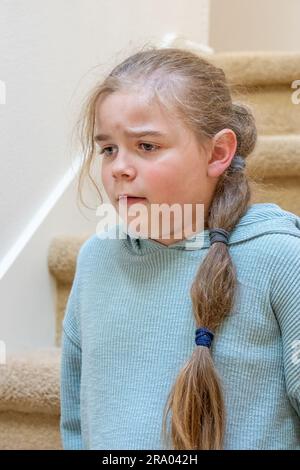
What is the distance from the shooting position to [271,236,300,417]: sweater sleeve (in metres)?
0.74

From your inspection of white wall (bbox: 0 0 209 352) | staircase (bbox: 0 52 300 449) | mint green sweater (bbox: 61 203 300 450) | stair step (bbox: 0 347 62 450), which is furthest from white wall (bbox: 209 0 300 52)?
mint green sweater (bbox: 61 203 300 450)

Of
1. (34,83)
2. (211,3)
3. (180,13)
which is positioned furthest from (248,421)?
(211,3)

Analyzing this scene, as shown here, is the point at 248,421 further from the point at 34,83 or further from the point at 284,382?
the point at 34,83

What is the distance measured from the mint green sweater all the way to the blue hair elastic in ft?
0.05

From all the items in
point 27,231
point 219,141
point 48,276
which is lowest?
point 48,276

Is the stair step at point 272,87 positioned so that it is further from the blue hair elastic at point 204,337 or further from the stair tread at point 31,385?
the blue hair elastic at point 204,337

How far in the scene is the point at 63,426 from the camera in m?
0.91

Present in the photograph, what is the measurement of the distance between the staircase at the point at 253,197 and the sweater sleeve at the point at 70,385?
16cm

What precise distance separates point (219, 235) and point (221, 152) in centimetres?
10

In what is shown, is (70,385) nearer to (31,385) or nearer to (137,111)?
(31,385)

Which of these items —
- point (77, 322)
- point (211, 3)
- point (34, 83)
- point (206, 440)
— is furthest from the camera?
point (211, 3)

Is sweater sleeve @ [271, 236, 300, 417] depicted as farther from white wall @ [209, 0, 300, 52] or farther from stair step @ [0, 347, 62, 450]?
white wall @ [209, 0, 300, 52]

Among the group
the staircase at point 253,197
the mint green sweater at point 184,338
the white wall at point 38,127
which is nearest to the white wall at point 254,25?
the staircase at point 253,197

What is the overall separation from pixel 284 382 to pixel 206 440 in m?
0.11
